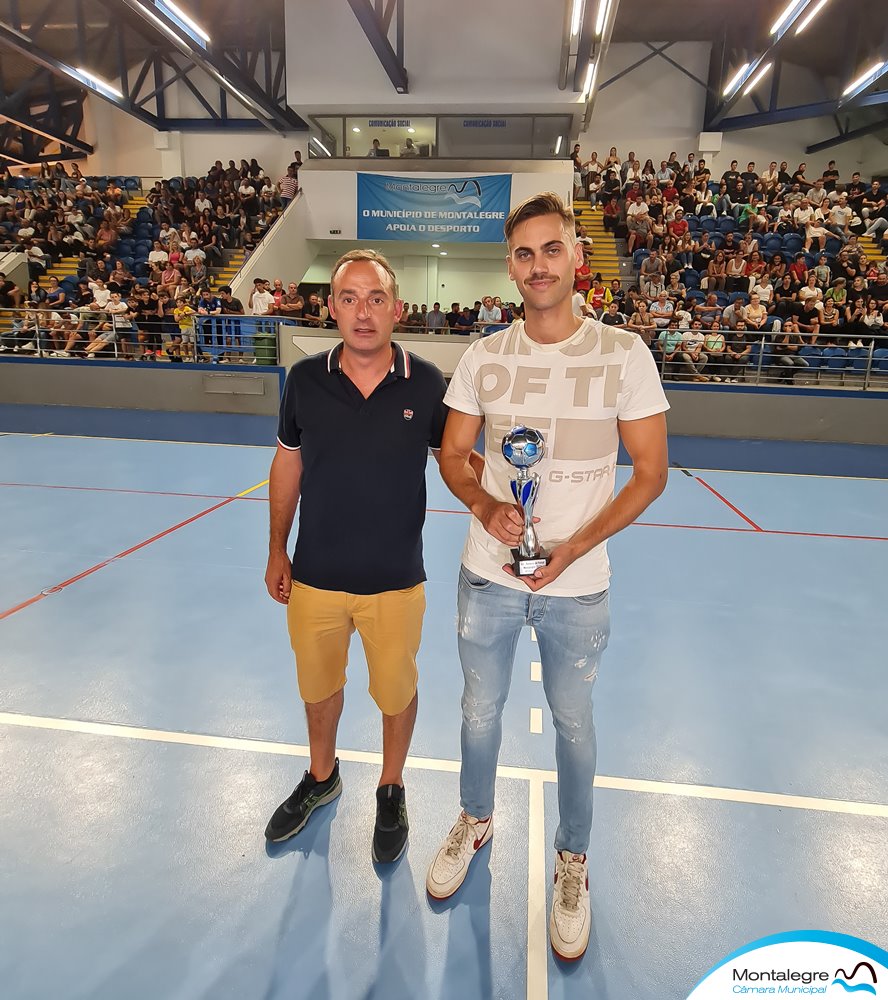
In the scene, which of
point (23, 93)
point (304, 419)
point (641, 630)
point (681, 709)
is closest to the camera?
point (304, 419)

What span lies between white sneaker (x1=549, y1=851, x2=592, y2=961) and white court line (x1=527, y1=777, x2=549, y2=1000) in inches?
1.8

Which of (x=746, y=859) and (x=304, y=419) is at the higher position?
(x=304, y=419)

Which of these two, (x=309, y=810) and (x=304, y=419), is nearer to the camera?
(x=304, y=419)

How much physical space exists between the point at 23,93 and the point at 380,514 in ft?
85.0

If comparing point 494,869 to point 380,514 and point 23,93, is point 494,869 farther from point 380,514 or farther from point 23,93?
point 23,93

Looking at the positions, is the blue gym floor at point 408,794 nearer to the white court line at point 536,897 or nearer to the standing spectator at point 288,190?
the white court line at point 536,897

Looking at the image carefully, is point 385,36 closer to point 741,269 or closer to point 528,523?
point 741,269

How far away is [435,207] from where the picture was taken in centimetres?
1809

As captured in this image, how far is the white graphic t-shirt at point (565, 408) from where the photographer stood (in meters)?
1.83

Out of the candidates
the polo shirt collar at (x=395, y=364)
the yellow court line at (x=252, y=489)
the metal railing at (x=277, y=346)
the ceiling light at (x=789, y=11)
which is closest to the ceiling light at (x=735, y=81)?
the ceiling light at (x=789, y=11)

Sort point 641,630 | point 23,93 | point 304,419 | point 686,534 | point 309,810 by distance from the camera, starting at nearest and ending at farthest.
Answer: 1. point 304,419
2. point 309,810
3. point 641,630
4. point 686,534
5. point 23,93

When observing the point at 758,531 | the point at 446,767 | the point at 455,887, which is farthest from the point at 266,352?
the point at 455,887

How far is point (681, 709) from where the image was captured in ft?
11.0

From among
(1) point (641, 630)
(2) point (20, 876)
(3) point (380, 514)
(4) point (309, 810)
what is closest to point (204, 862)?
(4) point (309, 810)
